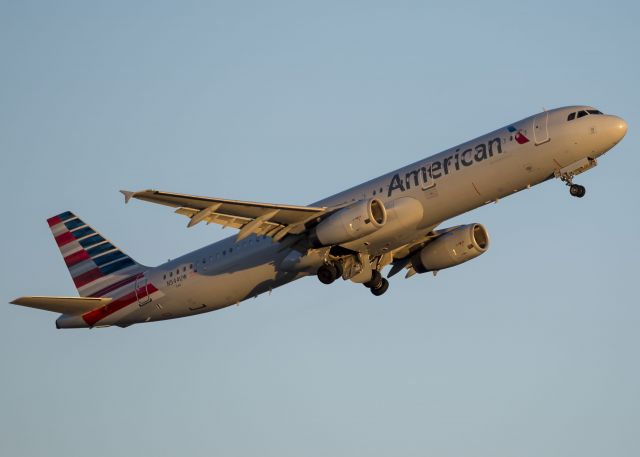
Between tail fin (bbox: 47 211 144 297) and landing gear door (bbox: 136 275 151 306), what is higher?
tail fin (bbox: 47 211 144 297)

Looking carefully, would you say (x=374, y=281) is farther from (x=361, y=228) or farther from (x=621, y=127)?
(x=621, y=127)

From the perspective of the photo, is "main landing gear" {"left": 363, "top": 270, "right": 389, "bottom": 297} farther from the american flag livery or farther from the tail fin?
the tail fin

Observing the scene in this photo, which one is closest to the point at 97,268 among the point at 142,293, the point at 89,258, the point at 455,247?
the point at 89,258

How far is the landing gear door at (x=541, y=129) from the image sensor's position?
48059mm

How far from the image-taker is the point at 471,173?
48594 millimetres

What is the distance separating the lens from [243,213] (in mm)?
49188

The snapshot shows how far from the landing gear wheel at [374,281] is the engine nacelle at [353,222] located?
23.8 feet

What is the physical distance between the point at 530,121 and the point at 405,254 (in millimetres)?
11163

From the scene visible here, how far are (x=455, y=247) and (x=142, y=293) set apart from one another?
1603 centimetres

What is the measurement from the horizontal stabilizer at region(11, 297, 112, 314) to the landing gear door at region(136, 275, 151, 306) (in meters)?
1.70

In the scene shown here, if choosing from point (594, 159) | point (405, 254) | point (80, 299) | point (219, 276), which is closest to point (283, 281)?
point (219, 276)

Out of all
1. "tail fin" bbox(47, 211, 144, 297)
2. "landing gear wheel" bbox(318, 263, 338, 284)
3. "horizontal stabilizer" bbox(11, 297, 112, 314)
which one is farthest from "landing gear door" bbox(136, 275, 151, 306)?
"landing gear wheel" bbox(318, 263, 338, 284)

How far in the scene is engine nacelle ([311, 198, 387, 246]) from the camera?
4825 centimetres

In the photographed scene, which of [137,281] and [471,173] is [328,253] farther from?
[137,281]
